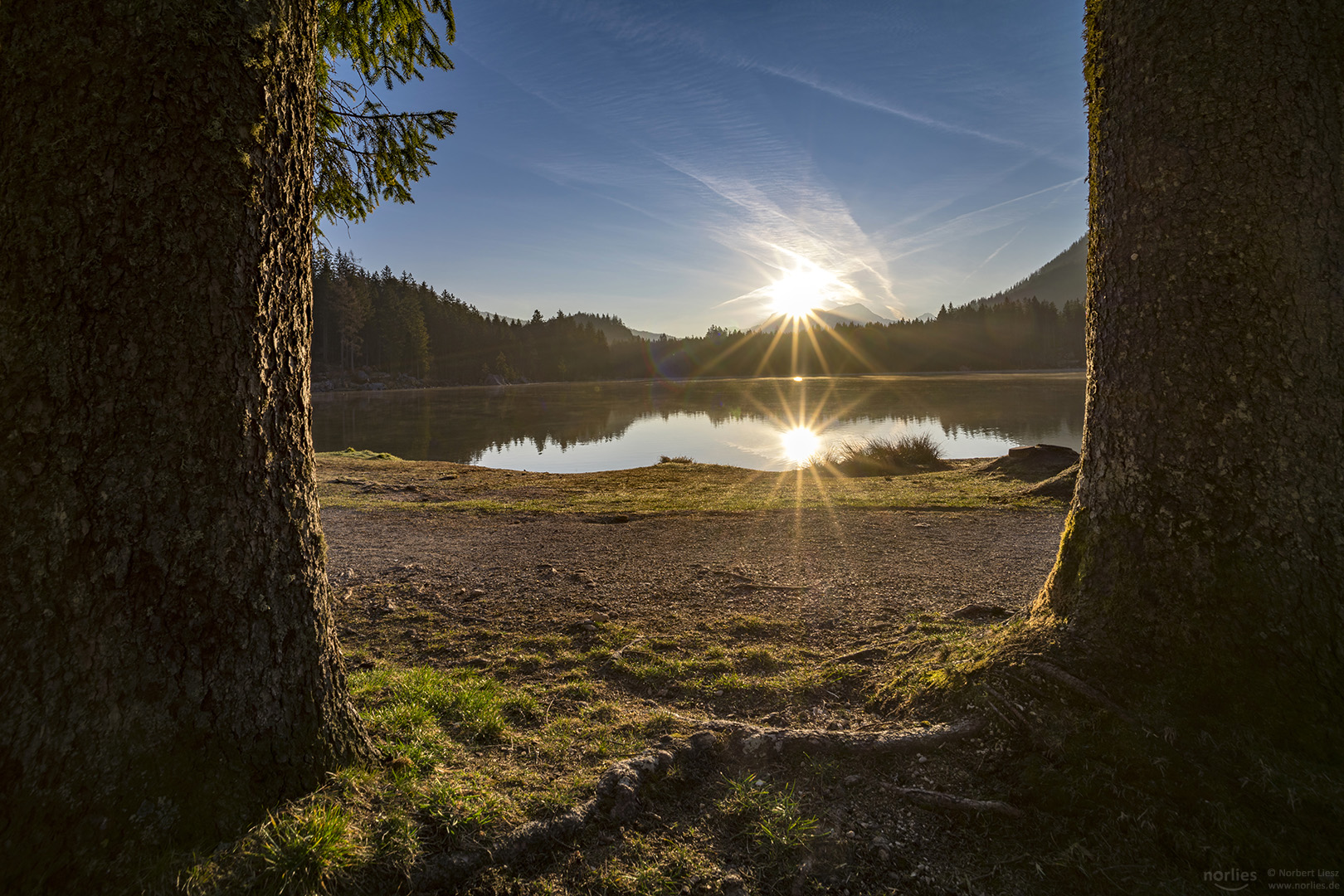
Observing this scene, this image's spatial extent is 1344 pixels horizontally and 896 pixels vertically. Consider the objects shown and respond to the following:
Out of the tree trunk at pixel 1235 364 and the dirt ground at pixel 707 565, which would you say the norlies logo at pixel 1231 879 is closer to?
the tree trunk at pixel 1235 364

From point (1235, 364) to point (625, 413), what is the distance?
43.9 m

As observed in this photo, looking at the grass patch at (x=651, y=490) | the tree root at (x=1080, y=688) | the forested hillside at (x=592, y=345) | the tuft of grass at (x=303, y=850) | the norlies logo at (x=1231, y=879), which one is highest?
the forested hillside at (x=592, y=345)

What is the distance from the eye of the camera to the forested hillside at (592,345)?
81.7m

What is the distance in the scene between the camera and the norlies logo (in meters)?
1.90

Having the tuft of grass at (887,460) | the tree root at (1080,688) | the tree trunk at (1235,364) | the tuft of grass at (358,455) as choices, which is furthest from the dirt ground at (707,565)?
the tuft of grass at (358,455)

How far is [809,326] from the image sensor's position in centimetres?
16812

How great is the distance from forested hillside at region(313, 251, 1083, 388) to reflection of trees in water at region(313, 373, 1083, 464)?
59.8 feet

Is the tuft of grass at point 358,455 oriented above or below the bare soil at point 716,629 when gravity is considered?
above

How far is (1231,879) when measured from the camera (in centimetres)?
191

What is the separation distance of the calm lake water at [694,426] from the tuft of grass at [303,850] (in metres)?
18.7

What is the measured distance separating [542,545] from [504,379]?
98.0 meters

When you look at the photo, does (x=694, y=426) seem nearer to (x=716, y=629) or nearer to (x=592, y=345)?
(x=716, y=629)

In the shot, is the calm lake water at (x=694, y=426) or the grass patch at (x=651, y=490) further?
the calm lake water at (x=694, y=426)

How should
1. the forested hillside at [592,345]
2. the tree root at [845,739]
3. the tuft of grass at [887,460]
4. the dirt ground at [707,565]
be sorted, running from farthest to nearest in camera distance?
the forested hillside at [592,345] → the tuft of grass at [887,460] → the dirt ground at [707,565] → the tree root at [845,739]
